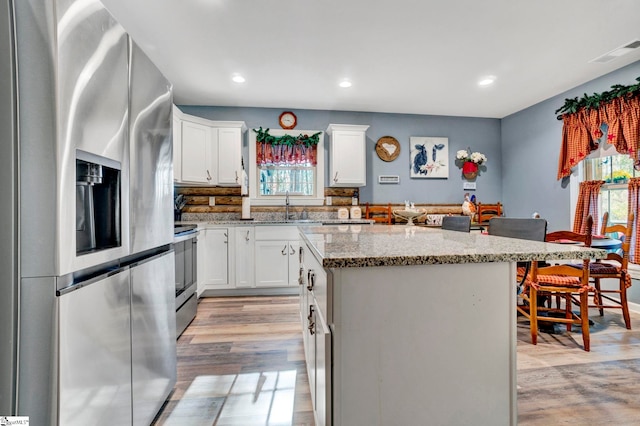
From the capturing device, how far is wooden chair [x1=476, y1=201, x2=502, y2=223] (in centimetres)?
484

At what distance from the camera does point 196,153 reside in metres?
3.85

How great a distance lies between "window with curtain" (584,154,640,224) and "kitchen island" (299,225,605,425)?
322cm

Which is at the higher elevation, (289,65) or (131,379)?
(289,65)

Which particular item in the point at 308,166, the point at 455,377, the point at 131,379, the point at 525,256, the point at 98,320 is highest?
the point at 308,166

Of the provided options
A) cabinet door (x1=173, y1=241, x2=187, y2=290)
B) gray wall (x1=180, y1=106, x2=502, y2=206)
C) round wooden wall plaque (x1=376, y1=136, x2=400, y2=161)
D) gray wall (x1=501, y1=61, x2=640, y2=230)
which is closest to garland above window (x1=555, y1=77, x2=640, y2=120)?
gray wall (x1=501, y1=61, x2=640, y2=230)

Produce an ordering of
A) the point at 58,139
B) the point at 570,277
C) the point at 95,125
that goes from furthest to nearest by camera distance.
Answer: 1. the point at 570,277
2. the point at 95,125
3. the point at 58,139

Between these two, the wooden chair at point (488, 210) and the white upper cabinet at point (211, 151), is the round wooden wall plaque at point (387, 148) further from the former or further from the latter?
the white upper cabinet at point (211, 151)

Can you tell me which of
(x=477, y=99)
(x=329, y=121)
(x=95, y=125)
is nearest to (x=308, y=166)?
(x=329, y=121)

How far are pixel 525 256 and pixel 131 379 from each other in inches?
61.2

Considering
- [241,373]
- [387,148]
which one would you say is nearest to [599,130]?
[387,148]

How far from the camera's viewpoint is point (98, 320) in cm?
100

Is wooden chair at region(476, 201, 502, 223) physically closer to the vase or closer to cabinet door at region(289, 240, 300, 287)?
the vase

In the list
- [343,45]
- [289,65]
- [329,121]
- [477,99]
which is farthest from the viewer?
[329,121]

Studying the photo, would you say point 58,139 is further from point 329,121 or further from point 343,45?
point 329,121
